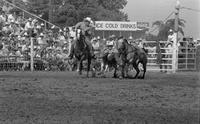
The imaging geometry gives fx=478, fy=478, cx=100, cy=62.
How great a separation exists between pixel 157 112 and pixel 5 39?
1731 cm

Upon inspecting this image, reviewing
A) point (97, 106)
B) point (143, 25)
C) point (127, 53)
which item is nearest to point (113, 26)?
point (143, 25)

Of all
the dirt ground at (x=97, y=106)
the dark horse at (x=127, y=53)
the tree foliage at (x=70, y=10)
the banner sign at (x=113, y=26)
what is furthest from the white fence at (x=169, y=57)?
the tree foliage at (x=70, y=10)

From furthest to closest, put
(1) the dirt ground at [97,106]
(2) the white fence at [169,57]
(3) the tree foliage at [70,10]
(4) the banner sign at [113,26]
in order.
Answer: (3) the tree foliage at [70,10] → (4) the banner sign at [113,26] → (2) the white fence at [169,57] → (1) the dirt ground at [97,106]

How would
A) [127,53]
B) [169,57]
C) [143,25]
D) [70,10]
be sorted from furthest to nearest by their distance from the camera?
[70,10], [143,25], [169,57], [127,53]

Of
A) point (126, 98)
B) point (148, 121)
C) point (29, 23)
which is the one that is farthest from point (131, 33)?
point (148, 121)

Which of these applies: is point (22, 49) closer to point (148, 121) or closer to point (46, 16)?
point (148, 121)

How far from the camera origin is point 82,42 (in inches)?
654

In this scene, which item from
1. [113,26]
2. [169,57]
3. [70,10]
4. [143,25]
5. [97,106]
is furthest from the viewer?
[70,10]

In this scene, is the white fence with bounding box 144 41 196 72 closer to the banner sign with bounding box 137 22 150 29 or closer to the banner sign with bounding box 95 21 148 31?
the banner sign with bounding box 95 21 148 31

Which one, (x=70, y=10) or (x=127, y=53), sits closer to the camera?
(x=127, y=53)

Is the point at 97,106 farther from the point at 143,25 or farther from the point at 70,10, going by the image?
the point at 70,10

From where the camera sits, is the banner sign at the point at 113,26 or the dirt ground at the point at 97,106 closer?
the dirt ground at the point at 97,106

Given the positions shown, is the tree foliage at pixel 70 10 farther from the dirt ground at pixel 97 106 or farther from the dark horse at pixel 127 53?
the dirt ground at pixel 97 106

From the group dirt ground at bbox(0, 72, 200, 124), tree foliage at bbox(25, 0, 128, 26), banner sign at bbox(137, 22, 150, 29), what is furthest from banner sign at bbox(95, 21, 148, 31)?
dirt ground at bbox(0, 72, 200, 124)
